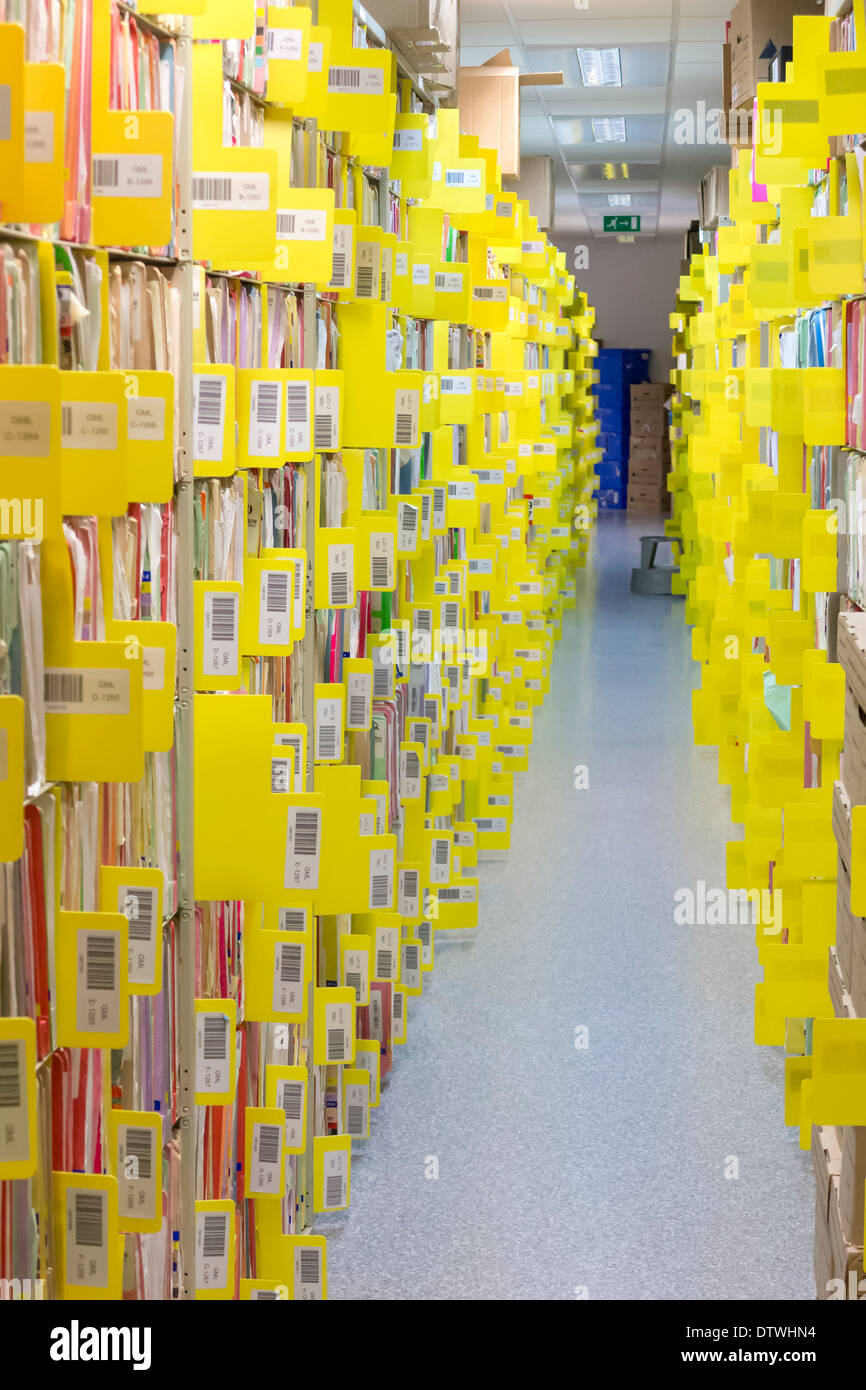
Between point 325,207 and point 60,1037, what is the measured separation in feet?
5.27

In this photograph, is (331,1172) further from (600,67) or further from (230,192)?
(600,67)

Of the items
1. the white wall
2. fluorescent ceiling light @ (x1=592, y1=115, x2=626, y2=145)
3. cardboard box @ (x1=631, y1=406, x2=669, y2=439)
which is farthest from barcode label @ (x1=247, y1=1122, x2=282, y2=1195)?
the white wall

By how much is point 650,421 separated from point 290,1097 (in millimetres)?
19815

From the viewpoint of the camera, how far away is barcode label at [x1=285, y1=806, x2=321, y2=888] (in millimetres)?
2756

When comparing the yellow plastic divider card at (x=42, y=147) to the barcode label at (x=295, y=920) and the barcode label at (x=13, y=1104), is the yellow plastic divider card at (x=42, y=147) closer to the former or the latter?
the barcode label at (x=13, y=1104)

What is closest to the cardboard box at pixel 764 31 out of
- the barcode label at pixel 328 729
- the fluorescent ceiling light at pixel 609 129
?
the barcode label at pixel 328 729

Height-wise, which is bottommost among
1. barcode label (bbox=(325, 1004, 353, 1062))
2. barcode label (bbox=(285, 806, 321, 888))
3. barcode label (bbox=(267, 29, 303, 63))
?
barcode label (bbox=(325, 1004, 353, 1062))

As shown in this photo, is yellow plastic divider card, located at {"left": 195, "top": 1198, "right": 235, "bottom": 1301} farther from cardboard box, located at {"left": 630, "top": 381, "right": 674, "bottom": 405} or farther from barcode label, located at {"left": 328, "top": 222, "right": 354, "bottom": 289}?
cardboard box, located at {"left": 630, "top": 381, "right": 674, "bottom": 405}

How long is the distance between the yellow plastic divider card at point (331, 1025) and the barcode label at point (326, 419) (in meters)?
1.13

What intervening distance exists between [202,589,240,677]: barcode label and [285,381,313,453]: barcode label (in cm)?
43

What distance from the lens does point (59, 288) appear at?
188 centimetres

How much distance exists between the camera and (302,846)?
2789 millimetres
